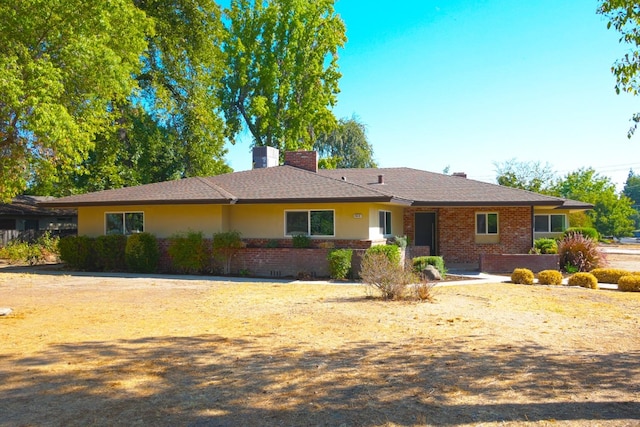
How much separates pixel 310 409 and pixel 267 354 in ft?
6.98

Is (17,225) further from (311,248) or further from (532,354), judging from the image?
(532,354)

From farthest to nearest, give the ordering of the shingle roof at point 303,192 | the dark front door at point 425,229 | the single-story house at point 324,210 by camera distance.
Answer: the dark front door at point 425,229 < the single-story house at point 324,210 < the shingle roof at point 303,192

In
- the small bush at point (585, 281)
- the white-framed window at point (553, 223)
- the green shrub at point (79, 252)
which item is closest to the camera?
the small bush at point (585, 281)

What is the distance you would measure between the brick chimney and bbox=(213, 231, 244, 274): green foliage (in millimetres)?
6179

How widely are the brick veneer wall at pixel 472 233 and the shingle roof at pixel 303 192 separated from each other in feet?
2.55

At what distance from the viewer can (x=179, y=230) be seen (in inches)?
752

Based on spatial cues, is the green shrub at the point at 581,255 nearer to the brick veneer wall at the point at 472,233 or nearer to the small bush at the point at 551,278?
the brick veneer wall at the point at 472,233

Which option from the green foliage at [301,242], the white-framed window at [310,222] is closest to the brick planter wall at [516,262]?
the white-framed window at [310,222]

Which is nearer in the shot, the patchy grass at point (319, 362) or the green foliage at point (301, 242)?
the patchy grass at point (319, 362)

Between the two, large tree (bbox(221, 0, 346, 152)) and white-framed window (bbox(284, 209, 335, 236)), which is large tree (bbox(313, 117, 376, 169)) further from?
white-framed window (bbox(284, 209, 335, 236))

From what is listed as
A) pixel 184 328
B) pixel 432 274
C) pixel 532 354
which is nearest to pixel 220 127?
pixel 432 274

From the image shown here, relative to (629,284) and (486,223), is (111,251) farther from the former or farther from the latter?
(629,284)

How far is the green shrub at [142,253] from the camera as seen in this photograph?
18.4 meters

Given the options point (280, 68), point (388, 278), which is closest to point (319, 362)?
point (388, 278)
